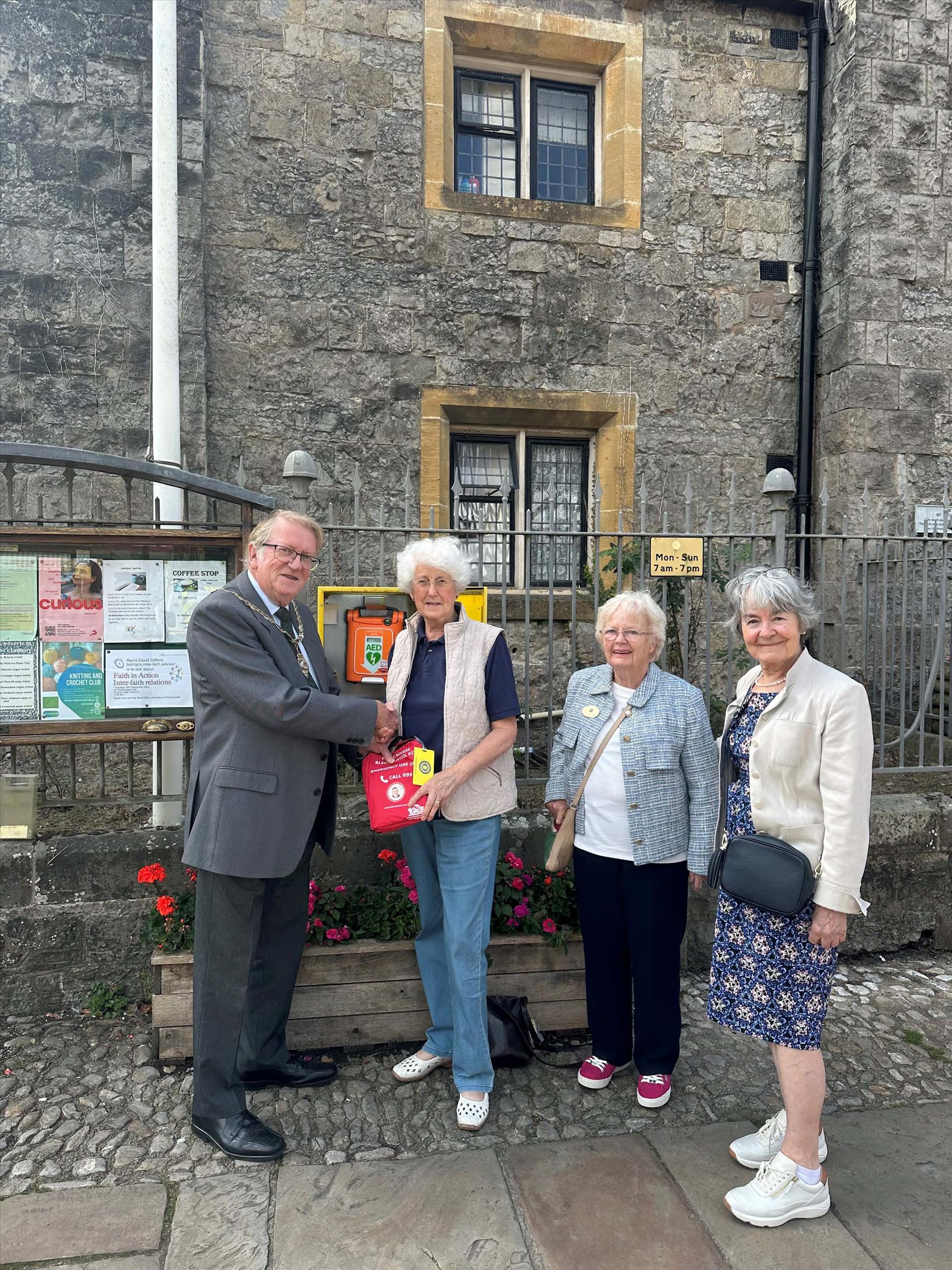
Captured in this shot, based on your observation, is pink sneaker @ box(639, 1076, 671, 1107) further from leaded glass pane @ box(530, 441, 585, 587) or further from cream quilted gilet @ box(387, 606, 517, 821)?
leaded glass pane @ box(530, 441, 585, 587)

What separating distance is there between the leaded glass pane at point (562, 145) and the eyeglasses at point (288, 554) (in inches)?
206

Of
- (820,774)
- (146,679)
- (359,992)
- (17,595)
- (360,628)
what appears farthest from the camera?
(360,628)

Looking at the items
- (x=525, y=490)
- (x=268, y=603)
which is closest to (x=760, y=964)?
(x=268, y=603)

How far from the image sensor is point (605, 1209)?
8.14 feet

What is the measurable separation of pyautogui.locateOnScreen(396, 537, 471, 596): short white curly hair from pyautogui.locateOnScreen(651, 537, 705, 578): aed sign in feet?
5.30

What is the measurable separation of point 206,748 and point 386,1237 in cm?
150

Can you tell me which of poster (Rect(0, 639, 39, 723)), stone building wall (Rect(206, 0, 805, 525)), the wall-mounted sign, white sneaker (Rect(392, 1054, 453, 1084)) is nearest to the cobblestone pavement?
white sneaker (Rect(392, 1054, 453, 1084))

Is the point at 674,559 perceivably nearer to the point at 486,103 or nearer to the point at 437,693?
the point at 437,693

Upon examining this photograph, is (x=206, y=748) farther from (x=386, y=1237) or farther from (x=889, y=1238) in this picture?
(x=889, y=1238)

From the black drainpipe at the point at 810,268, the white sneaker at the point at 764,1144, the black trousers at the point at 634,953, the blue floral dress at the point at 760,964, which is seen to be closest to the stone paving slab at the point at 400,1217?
the black trousers at the point at 634,953

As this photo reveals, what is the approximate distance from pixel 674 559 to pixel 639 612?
4.70 feet

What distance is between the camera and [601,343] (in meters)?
6.61

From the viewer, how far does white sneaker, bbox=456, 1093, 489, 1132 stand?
2.86 metres

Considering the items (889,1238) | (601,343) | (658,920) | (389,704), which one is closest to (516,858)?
(658,920)
